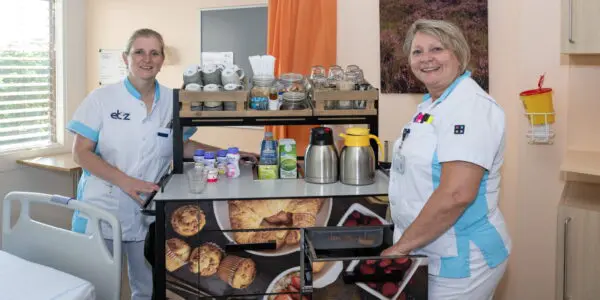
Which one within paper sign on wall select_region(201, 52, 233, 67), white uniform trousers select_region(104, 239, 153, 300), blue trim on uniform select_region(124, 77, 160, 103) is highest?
paper sign on wall select_region(201, 52, 233, 67)

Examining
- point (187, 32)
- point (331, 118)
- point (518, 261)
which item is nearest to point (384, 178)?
point (331, 118)

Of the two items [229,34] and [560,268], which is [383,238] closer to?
[560,268]

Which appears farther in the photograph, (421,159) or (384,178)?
(384,178)

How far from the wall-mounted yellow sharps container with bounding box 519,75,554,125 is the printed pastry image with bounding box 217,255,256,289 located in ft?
4.64

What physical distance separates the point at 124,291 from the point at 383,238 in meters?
2.08

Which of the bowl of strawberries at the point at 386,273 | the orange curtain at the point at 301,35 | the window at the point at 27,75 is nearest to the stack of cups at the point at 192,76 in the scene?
the orange curtain at the point at 301,35

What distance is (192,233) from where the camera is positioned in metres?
1.89

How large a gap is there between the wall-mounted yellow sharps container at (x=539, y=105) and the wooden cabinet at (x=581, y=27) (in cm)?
23

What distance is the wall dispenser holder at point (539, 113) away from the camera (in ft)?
7.75

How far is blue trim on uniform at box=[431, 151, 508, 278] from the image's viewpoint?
60.1 inches

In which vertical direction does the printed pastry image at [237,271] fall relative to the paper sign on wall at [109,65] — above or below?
below

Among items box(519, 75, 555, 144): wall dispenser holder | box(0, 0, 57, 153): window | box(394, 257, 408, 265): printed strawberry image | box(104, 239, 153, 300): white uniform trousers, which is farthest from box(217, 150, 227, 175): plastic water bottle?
box(0, 0, 57, 153): window

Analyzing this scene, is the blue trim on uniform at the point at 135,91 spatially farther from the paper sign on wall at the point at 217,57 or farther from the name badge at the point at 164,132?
the paper sign on wall at the point at 217,57

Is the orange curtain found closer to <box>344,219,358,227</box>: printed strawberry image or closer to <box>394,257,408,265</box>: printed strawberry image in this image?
<box>344,219,358,227</box>: printed strawberry image
